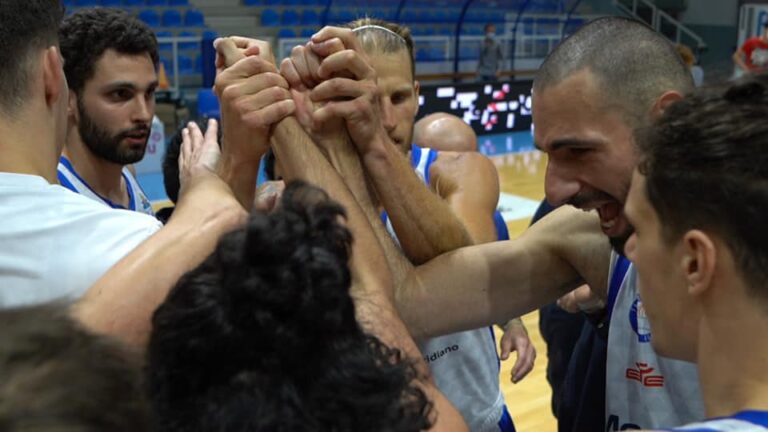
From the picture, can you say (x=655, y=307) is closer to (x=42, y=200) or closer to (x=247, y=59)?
(x=247, y=59)

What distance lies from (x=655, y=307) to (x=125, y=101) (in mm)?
2519

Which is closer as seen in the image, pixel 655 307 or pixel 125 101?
pixel 655 307

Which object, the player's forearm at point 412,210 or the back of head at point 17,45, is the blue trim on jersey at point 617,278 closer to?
the player's forearm at point 412,210

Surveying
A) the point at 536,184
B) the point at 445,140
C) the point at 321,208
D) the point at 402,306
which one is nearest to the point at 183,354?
→ the point at 321,208

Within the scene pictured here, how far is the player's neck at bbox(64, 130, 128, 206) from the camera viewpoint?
3043mm

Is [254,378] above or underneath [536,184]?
above

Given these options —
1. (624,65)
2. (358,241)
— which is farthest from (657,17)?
(358,241)

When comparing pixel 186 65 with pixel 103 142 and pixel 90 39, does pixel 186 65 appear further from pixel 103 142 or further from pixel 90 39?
pixel 103 142

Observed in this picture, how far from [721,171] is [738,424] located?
33 cm

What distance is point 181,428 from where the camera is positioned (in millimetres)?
754

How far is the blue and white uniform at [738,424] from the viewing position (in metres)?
1.03

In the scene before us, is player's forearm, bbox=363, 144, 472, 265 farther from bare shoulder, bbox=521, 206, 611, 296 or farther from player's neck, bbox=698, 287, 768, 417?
player's neck, bbox=698, 287, 768, 417

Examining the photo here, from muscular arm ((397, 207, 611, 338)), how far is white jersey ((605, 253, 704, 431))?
5.3 inches

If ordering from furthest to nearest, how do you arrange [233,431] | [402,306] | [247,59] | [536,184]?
[536,184] < [402,306] < [247,59] < [233,431]
